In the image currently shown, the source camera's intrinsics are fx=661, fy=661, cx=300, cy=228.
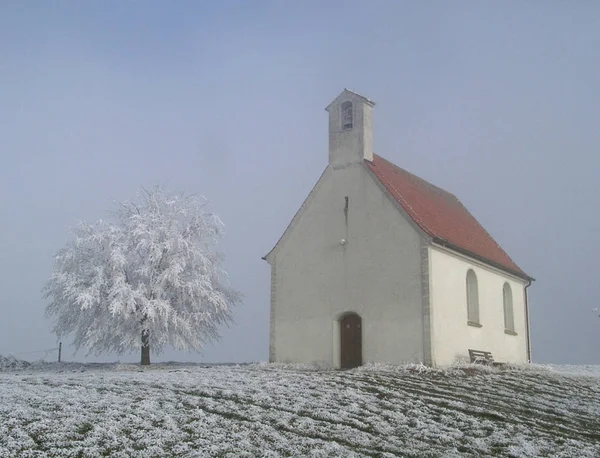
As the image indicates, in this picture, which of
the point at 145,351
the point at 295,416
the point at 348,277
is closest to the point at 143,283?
the point at 145,351

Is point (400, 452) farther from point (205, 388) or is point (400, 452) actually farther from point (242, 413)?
point (205, 388)

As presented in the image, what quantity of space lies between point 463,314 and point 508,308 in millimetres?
6784

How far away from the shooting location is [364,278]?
27125 mm

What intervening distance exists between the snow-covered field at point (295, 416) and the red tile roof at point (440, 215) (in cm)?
684

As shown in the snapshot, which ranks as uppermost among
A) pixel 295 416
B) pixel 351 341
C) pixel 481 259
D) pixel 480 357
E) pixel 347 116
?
pixel 347 116

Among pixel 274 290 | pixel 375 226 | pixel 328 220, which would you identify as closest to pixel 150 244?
pixel 274 290

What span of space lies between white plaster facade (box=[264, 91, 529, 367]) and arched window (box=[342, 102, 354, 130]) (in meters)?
0.20

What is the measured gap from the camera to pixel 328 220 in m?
28.7

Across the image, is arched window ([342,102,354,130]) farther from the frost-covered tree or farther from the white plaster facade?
the frost-covered tree

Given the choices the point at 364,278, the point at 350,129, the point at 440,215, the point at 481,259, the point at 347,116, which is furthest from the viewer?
the point at 440,215

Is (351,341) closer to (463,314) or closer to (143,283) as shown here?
(463,314)

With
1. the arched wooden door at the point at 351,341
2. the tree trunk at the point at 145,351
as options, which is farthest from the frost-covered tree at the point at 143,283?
the arched wooden door at the point at 351,341

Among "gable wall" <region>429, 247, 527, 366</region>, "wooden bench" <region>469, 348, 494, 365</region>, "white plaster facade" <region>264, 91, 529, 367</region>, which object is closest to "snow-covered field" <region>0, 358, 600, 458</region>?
"gable wall" <region>429, 247, 527, 366</region>

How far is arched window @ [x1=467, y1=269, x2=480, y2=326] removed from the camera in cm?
2908
